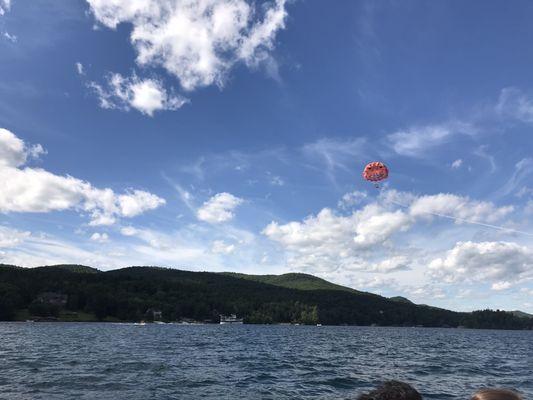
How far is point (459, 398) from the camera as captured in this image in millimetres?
40062

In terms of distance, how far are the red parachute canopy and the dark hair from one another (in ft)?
203

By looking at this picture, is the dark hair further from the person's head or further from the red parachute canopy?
the red parachute canopy

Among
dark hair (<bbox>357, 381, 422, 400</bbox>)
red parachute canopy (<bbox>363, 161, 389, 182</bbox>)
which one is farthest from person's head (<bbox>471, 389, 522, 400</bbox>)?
red parachute canopy (<bbox>363, 161, 389, 182</bbox>)

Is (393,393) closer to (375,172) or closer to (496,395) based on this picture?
(496,395)

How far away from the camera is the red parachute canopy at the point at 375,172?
67.5 metres

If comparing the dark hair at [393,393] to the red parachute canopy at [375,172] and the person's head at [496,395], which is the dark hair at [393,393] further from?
the red parachute canopy at [375,172]

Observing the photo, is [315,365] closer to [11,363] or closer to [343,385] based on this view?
[343,385]

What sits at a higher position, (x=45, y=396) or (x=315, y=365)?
(x=315, y=365)

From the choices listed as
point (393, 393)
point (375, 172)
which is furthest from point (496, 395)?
point (375, 172)

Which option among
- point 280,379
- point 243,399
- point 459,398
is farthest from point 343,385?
point 243,399

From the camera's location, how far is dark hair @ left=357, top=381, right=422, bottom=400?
6.82 metres

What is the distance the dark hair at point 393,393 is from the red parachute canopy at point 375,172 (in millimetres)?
61840

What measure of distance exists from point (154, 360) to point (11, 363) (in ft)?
54.1

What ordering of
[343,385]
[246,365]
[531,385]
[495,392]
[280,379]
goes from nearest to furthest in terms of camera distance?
[495,392] < [343,385] < [280,379] < [531,385] < [246,365]
